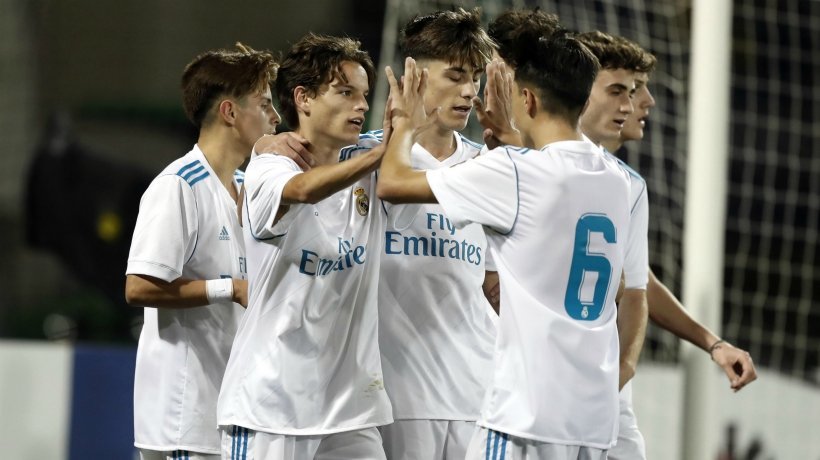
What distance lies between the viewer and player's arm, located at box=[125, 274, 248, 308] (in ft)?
11.3

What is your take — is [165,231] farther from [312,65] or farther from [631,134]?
[631,134]

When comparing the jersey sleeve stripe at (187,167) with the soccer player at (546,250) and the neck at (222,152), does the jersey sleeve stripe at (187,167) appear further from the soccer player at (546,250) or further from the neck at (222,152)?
the soccer player at (546,250)

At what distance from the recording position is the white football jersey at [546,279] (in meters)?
2.83

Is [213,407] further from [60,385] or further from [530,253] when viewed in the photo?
[60,385]

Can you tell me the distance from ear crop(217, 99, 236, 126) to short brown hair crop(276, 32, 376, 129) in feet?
1.36

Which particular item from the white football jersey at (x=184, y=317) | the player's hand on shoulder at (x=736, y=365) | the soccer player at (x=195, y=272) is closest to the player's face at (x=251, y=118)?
the soccer player at (x=195, y=272)

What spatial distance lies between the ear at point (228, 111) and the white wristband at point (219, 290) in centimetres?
55

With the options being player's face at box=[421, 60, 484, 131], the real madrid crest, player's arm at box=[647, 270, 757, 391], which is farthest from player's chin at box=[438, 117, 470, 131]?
player's arm at box=[647, 270, 757, 391]

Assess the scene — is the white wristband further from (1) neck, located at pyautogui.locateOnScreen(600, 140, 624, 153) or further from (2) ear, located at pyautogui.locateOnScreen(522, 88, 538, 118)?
(1) neck, located at pyautogui.locateOnScreen(600, 140, 624, 153)

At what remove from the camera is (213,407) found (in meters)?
3.58

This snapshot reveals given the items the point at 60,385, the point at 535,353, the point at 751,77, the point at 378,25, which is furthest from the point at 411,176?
the point at 378,25

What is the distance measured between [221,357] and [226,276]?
243mm

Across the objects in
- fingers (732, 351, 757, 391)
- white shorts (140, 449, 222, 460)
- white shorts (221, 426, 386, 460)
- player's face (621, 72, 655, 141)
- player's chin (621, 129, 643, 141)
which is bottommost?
white shorts (140, 449, 222, 460)

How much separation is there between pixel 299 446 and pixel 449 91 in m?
1.10
